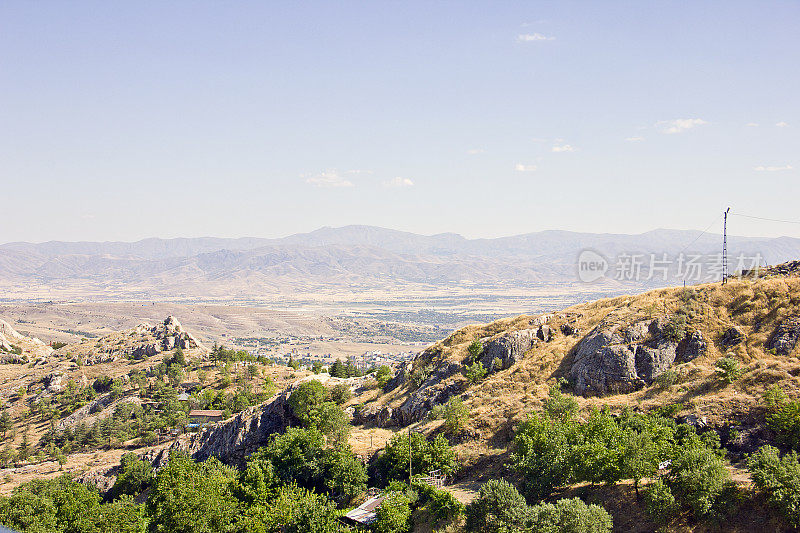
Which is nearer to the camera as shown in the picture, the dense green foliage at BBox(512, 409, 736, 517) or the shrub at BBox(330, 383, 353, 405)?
the dense green foliage at BBox(512, 409, 736, 517)

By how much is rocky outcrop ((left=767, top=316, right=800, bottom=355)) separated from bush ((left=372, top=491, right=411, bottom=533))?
31.9m

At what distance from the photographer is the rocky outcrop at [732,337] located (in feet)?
135

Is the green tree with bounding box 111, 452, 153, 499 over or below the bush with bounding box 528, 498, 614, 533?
below

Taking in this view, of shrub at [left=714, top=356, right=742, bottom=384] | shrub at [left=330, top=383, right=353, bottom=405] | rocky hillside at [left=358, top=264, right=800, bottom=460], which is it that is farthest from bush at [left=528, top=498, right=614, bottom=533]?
shrub at [left=330, top=383, right=353, bottom=405]

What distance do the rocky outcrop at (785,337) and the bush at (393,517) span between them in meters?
31.9

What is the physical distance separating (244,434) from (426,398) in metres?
22.7

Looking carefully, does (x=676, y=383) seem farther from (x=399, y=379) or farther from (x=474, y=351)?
(x=399, y=379)

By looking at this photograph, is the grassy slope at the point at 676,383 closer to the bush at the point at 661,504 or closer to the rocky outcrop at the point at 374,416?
the bush at the point at 661,504

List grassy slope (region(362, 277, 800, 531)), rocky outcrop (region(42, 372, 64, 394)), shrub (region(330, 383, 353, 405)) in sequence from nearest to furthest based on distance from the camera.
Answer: grassy slope (region(362, 277, 800, 531)), shrub (region(330, 383, 353, 405)), rocky outcrop (region(42, 372, 64, 394))

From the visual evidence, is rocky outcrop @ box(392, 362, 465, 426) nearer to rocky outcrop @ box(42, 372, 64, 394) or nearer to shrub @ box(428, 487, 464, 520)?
shrub @ box(428, 487, 464, 520)

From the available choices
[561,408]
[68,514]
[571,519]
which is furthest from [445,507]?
[68,514]

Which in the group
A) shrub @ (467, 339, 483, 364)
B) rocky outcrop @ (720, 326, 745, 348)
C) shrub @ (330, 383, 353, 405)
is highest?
rocky outcrop @ (720, 326, 745, 348)

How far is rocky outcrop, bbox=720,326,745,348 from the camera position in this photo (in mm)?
41209

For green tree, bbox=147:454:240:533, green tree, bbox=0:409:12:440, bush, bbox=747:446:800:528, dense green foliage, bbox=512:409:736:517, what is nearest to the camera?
bush, bbox=747:446:800:528
